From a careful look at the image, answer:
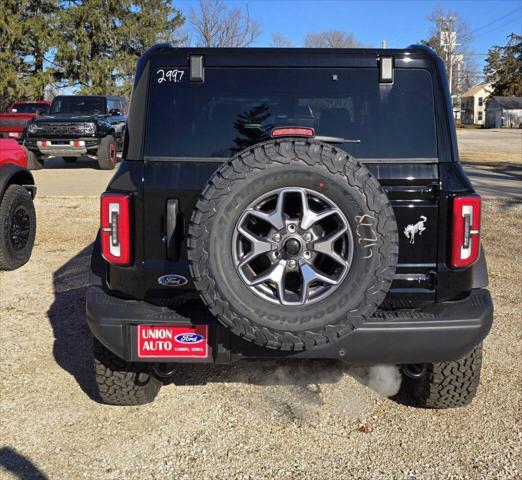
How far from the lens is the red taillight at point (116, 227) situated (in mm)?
2879

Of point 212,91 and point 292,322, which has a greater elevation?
point 212,91

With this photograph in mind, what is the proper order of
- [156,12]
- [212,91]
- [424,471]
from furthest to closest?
[156,12], [212,91], [424,471]

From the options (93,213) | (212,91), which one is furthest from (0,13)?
(212,91)

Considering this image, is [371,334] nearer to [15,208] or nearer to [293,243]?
[293,243]

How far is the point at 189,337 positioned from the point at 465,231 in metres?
1.39

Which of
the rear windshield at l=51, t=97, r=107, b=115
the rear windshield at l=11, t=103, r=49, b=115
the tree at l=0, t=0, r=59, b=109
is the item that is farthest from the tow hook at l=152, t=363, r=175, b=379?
the tree at l=0, t=0, r=59, b=109

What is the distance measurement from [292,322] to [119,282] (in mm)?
930

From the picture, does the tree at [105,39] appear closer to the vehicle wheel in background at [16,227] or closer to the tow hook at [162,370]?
the vehicle wheel in background at [16,227]

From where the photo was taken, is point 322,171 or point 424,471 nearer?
point 322,171

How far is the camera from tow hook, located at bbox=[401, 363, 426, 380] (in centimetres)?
334

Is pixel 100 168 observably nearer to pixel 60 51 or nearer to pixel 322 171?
pixel 322 171

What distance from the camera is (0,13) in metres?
34.9

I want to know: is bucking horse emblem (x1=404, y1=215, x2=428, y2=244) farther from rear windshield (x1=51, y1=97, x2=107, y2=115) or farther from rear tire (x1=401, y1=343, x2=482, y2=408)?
rear windshield (x1=51, y1=97, x2=107, y2=115)

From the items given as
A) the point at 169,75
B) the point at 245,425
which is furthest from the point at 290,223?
the point at 245,425
